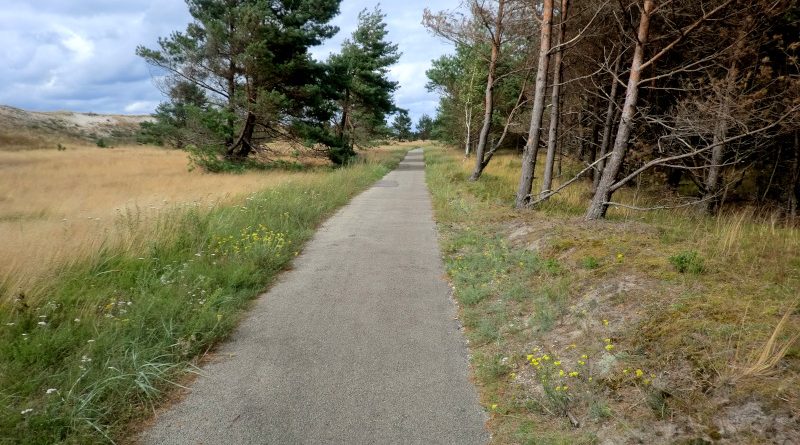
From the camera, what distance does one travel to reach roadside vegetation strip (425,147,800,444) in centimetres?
249

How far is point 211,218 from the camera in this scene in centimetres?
780

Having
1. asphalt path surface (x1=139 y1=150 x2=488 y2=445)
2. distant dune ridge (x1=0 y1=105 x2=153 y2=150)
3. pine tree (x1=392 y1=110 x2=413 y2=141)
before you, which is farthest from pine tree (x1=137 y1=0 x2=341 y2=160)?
pine tree (x1=392 y1=110 x2=413 y2=141)

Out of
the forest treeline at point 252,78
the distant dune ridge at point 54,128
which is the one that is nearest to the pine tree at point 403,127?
the distant dune ridge at point 54,128

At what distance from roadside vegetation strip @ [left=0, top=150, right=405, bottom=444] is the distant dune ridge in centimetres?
3458

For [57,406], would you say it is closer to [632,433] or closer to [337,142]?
[632,433]

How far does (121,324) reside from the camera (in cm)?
388

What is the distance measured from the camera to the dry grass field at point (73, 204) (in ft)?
15.9

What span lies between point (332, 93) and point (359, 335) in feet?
68.9

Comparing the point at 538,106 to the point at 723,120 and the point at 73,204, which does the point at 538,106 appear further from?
the point at 73,204

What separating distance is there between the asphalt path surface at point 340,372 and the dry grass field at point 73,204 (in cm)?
245

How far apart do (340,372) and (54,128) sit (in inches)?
2429

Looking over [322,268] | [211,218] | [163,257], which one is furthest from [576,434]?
[211,218]

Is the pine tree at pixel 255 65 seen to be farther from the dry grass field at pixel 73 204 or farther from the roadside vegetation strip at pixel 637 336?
the roadside vegetation strip at pixel 637 336

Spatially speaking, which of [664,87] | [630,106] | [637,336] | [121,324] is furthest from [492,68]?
[121,324]
